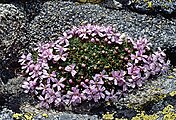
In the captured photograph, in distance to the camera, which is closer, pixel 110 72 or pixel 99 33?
pixel 110 72

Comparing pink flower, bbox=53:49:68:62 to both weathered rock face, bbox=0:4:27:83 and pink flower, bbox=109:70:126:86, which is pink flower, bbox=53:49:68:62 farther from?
weathered rock face, bbox=0:4:27:83

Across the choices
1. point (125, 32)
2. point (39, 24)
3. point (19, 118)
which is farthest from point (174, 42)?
point (19, 118)

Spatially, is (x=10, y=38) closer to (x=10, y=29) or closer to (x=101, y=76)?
(x=10, y=29)

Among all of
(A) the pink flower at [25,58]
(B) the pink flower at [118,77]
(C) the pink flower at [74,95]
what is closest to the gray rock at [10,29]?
(A) the pink flower at [25,58]

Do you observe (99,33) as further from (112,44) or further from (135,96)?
(135,96)

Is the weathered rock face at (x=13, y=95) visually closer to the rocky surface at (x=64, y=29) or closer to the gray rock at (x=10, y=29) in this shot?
the rocky surface at (x=64, y=29)

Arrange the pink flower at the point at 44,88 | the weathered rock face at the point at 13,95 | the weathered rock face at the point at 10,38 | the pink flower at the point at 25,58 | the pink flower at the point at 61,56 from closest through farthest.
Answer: the weathered rock face at the point at 13,95, the pink flower at the point at 44,88, the pink flower at the point at 61,56, the pink flower at the point at 25,58, the weathered rock face at the point at 10,38

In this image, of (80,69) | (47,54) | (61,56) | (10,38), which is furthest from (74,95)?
(10,38)
